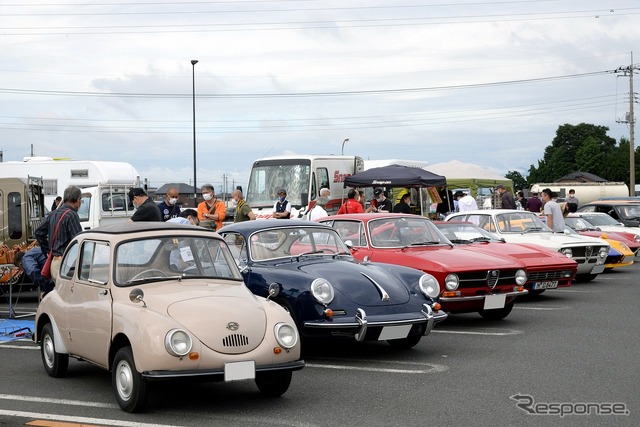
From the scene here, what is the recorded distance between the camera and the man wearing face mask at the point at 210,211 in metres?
15.6

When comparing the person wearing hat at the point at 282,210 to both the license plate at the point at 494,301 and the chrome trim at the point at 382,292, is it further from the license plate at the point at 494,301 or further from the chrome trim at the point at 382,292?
the chrome trim at the point at 382,292

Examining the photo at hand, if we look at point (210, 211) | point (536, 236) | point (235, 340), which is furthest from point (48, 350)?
point (536, 236)

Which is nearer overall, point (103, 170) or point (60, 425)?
point (60, 425)

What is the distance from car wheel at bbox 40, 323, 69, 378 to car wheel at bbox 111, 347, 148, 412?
1.57 m

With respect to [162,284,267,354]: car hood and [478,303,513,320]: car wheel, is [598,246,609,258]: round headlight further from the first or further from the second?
[162,284,267,354]: car hood

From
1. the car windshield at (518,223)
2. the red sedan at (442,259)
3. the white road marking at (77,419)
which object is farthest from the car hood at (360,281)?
the car windshield at (518,223)

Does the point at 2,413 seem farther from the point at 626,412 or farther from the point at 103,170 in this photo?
the point at 103,170

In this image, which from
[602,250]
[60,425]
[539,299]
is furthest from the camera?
[602,250]

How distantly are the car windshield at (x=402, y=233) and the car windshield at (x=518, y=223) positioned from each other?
14.2ft

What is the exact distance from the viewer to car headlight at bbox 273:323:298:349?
7266 mm

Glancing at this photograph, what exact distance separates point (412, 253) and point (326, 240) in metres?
1.68

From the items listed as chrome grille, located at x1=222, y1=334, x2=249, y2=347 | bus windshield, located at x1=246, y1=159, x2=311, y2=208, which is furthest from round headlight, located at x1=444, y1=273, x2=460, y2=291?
bus windshield, located at x1=246, y1=159, x2=311, y2=208

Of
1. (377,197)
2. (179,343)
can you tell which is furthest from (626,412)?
(377,197)

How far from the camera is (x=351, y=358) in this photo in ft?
31.8
